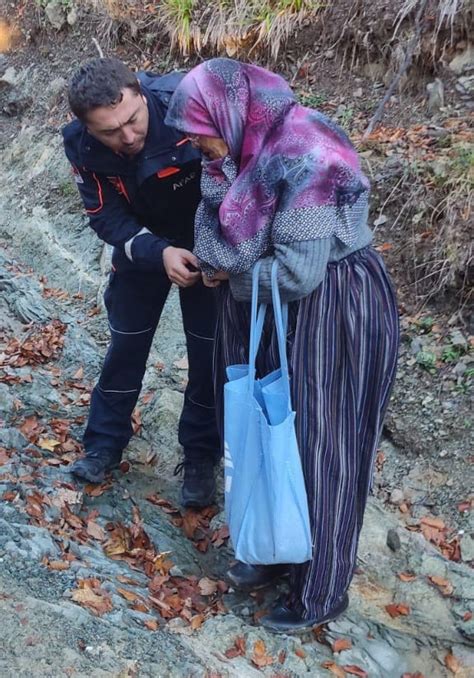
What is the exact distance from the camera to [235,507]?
116 inches

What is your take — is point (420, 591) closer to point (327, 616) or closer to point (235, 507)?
point (327, 616)

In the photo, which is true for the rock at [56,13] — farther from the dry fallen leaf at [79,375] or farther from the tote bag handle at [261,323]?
the tote bag handle at [261,323]

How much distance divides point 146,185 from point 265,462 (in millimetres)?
1270

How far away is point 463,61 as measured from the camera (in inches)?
234

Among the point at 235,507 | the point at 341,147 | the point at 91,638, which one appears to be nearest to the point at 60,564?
the point at 91,638

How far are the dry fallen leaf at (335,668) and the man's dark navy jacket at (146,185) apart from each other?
1.79m

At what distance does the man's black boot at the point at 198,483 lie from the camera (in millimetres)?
4027

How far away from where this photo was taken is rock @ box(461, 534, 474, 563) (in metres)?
3.86

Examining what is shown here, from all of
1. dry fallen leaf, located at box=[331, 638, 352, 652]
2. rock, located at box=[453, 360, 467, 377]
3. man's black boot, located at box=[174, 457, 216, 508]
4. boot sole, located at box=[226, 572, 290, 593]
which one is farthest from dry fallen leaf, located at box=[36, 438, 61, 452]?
rock, located at box=[453, 360, 467, 377]

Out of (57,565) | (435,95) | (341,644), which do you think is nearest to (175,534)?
(57,565)

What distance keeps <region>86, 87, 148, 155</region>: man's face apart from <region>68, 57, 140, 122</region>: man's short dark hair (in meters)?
0.02

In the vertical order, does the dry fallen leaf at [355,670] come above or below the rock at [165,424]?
above

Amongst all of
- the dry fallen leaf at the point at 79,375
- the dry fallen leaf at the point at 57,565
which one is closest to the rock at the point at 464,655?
the dry fallen leaf at the point at 57,565

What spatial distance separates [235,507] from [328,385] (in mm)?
587
